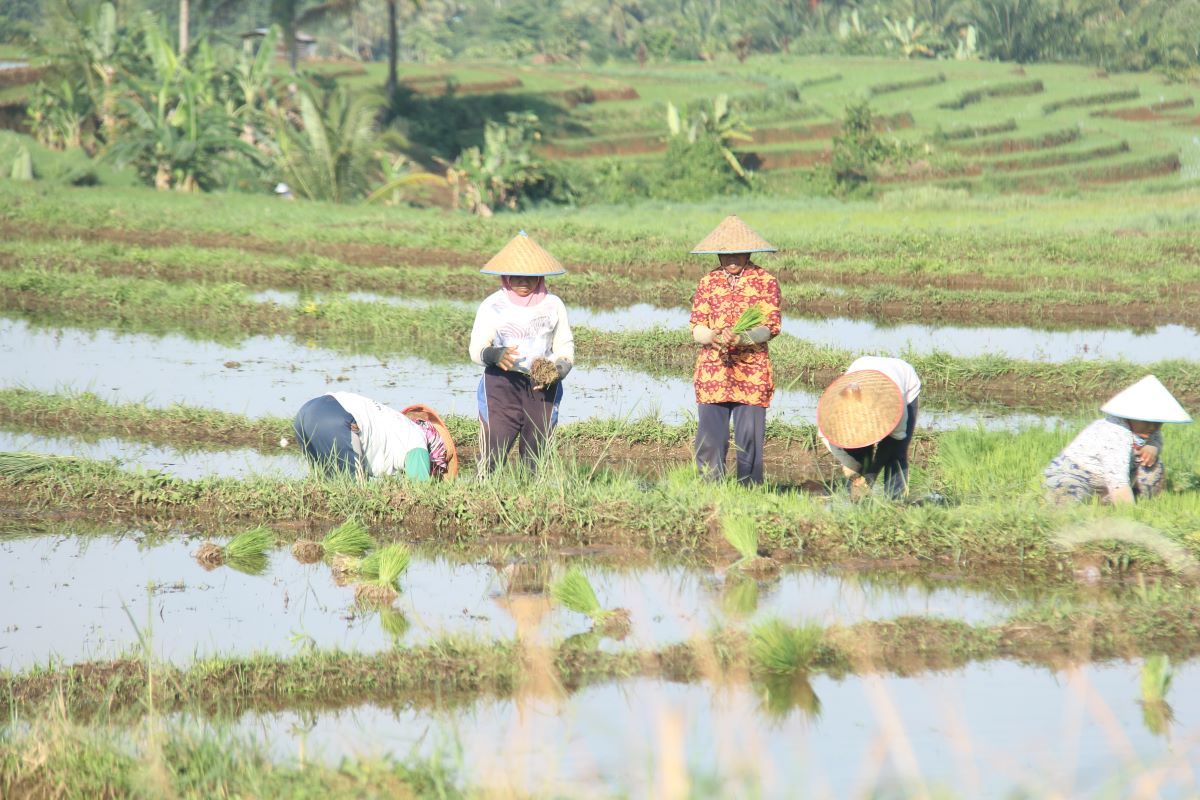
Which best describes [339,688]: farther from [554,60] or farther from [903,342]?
[554,60]

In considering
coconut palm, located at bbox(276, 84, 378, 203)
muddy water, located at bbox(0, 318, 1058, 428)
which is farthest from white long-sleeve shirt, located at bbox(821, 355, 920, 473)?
coconut palm, located at bbox(276, 84, 378, 203)

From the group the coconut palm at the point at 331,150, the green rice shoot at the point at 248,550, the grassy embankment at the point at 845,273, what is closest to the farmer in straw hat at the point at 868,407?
the green rice shoot at the point at 248,550

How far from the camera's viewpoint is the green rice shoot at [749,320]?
211 inches

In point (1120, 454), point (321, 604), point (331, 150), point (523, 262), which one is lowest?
point (321, 604)

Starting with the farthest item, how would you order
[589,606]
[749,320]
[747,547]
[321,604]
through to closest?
[749,320]
[747,547]
[321,604]
[589,606]

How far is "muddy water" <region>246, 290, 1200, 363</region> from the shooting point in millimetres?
9164

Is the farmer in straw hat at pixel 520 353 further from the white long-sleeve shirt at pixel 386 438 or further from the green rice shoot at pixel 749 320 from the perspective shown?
Result: the green rice shoot at pixel 749 320

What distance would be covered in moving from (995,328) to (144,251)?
7.26 metres

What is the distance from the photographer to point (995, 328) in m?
10.4

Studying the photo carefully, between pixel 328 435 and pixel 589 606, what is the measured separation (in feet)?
5.17

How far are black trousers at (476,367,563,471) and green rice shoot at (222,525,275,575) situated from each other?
3.17 feet

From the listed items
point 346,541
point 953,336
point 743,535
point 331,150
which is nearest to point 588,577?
point 743,535

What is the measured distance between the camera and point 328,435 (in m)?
5.26

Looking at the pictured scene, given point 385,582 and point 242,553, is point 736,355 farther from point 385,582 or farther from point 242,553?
point 242,553
